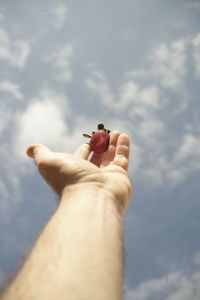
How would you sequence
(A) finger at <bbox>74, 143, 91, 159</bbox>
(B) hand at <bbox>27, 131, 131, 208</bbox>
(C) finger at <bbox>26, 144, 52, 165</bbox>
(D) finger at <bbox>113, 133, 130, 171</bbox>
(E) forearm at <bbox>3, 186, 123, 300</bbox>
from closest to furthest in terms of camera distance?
(E) forearm at <bbox>3, 186, 123, 300</bbox>, (B) hand at <bbox>27, 131, 131, 208</bbox>, (C) finger at <bbox>26, 144, 52, 165</bbox>, (D) finger at <bbox>113, 133, 130, 171</bbox>, (A) finger at <bbox>74, 143, 91, 159</bbox>

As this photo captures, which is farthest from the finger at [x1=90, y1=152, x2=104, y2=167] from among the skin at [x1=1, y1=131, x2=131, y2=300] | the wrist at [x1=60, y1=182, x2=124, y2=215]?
the wrist at [x1=60, y1=182, x2=124, y2=215]

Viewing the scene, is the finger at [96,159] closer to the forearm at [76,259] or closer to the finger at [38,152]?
the finger at [38,152]

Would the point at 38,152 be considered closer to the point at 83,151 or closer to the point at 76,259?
the point at 83,151

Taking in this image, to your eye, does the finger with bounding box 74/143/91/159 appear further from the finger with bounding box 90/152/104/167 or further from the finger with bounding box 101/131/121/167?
the finger with bounding box 101/131/121/167

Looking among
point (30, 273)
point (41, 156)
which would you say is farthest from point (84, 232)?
point (41, 156)

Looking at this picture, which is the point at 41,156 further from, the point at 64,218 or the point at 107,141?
the point at 107,141

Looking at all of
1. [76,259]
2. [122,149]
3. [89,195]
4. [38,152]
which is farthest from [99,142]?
[76,259]
